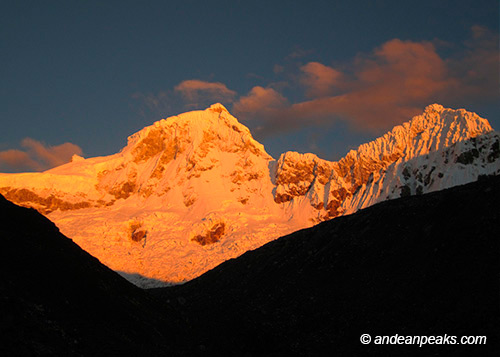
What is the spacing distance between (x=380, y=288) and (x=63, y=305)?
1962 centimetres

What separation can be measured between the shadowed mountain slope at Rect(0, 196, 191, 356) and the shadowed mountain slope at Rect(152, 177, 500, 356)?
4.85 metres

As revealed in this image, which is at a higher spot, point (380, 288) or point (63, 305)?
point (380, 288)

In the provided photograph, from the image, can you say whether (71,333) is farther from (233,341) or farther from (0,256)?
(233,341)

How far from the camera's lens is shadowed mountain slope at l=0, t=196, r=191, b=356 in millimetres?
17469

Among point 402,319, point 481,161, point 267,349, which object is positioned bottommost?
point 267,349

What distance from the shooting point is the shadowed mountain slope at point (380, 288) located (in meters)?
21.7

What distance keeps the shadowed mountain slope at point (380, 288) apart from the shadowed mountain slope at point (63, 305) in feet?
15.9

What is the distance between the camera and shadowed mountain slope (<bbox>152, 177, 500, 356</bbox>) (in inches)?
854

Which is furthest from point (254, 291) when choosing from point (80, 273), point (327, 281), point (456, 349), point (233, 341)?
point (456, 349)

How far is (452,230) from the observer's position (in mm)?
28250

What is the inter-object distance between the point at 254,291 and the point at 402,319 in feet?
64.8

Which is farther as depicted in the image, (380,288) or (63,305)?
(380,288)

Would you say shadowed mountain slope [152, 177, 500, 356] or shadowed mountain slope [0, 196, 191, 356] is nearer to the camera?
shadowed mountain slope [0, 196, 191, 356]

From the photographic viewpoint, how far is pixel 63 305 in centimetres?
2211
